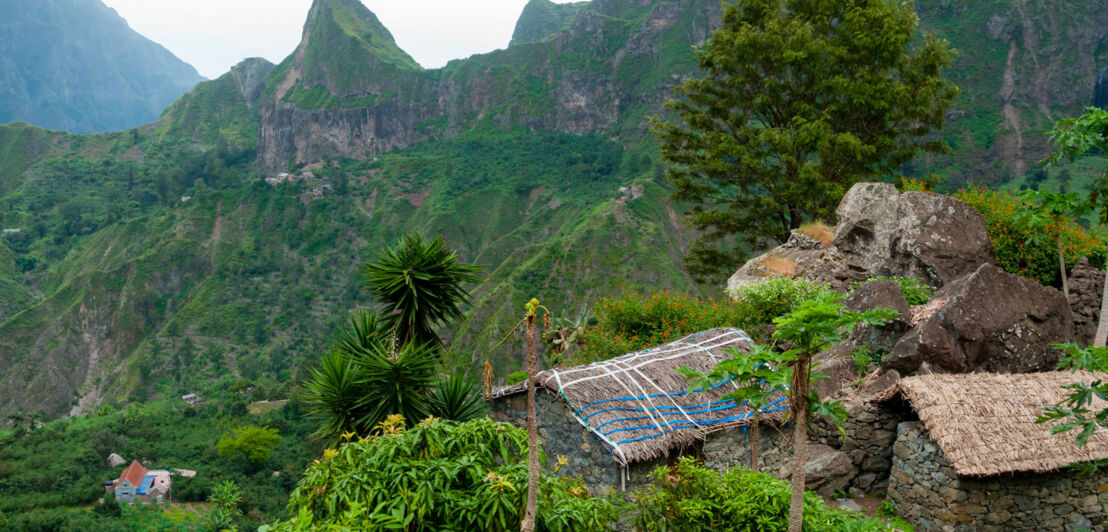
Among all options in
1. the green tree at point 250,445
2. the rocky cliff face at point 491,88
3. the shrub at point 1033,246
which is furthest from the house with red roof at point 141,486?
the rocky cliff face at point 491,88

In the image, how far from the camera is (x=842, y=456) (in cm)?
802

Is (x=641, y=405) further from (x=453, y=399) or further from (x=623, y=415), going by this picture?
(x=453, y=399)

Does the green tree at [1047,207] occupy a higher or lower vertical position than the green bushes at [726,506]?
higher

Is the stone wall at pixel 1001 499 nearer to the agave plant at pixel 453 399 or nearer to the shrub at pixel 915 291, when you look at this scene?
the shrub at pixel 915 291

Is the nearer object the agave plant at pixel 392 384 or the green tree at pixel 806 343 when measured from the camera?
the green tree at pixel 806 343

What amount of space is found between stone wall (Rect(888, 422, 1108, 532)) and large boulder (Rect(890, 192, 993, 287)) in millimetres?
4500

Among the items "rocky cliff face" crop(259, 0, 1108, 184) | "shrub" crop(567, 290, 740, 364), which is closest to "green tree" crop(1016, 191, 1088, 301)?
"shrub" crop(567, 290, 740, 364)

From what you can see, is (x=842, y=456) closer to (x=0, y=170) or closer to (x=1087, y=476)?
(x=1087, y=476)

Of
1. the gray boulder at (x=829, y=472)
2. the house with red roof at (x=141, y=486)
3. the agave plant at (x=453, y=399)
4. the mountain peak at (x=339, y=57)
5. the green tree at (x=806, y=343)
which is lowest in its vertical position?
the house with red roof at (x=141, y=486)

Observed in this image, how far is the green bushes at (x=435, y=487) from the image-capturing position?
391cm

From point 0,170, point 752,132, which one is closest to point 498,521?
point 752,132

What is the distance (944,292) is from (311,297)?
10043 centimetres

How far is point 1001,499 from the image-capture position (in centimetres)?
676

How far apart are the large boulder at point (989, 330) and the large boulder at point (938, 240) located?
2.26 meters
